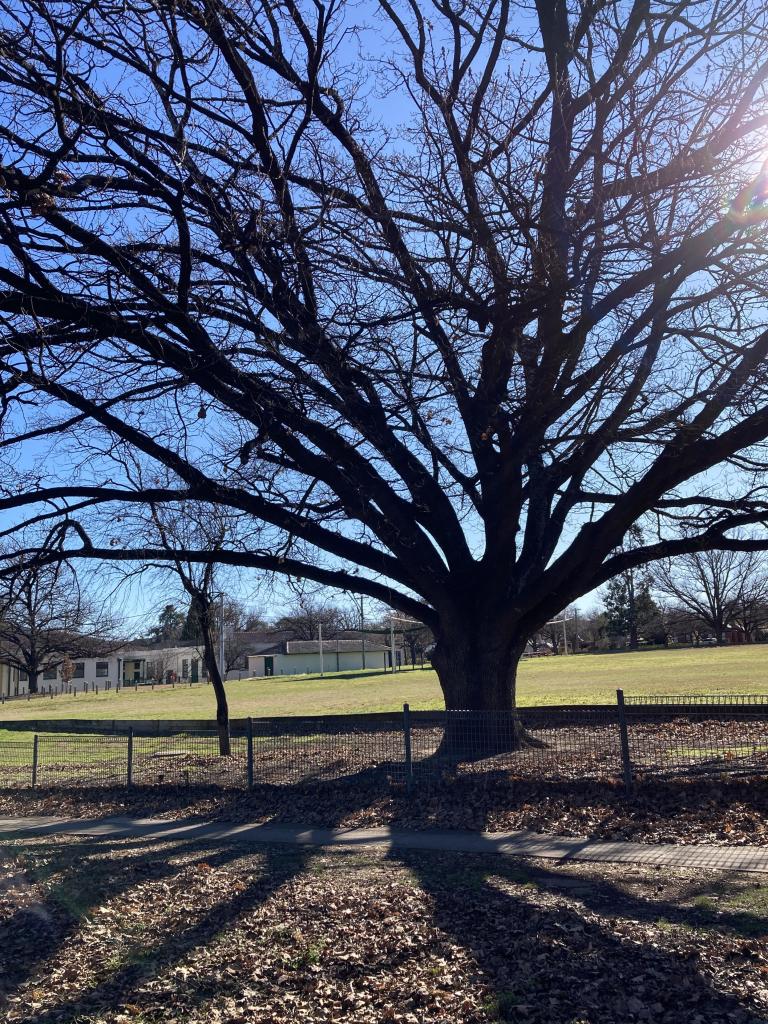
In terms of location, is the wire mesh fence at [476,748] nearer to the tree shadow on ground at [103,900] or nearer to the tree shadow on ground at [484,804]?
the tree shadow on ground at [484,804]

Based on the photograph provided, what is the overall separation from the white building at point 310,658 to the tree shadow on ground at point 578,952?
100 metres

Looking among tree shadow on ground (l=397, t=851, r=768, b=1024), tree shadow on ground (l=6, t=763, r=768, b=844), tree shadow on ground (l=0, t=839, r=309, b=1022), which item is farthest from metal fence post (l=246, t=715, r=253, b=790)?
tree shadow on ground (l=397, t=851, r=768, b=1024)

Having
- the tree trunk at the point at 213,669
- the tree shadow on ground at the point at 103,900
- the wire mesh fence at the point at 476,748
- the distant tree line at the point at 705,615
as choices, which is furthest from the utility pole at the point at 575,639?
the tree shadow on ground at the point at 103,900

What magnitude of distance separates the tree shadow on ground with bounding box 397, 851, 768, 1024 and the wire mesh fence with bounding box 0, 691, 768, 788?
4.15m

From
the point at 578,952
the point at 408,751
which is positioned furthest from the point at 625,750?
the point at 578,952

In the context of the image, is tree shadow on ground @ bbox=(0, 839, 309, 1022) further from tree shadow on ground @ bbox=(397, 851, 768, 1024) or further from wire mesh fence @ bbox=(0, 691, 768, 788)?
wire mesh fence @ bbox=(0, 691, 768, 788)

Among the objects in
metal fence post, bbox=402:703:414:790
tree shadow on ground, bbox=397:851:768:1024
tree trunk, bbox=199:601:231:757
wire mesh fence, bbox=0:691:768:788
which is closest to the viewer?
tree shadow on ground, bbox=397:851:768:1024

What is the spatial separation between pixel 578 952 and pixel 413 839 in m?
4.71

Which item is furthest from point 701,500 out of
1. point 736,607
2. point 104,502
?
point 736,607

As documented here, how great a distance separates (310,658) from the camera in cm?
11125

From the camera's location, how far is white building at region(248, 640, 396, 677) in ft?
357

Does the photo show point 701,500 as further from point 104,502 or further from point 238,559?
point 104,502

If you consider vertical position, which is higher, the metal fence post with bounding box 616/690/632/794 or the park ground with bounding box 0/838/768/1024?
the metal fence post with bounding box 616/690/632/794

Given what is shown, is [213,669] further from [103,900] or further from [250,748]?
[103,900]
